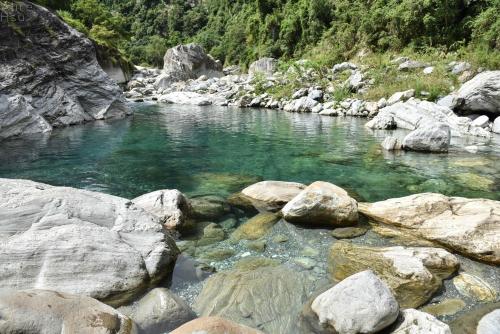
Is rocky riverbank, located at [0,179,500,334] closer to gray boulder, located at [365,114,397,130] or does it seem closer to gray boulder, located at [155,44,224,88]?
gray boulder, located at [365,114,397,130]

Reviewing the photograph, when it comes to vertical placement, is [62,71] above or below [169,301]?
above

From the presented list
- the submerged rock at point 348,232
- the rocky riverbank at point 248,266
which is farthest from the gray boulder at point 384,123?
the submerged rock at point 348,232

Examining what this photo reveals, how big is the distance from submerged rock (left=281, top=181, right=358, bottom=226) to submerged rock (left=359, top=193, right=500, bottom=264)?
0.68 m

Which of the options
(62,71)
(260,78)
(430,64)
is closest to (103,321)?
(62,71)

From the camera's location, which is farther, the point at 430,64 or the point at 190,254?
the point at 430,64

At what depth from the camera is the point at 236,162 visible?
12.8 meters

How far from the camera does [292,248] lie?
629cm

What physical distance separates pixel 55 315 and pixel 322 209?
186 inches

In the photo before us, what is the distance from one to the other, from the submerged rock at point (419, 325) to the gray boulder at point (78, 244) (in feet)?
10.3

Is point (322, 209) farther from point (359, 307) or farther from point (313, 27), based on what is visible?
point (313, 27)

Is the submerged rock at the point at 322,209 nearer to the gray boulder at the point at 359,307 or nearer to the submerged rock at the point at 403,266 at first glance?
the submerged rock at the point at 403,266

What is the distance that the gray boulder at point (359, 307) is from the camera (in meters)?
3.97

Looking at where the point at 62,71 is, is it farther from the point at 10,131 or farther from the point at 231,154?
the point at 231,154

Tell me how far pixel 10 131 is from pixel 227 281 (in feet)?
55.1
